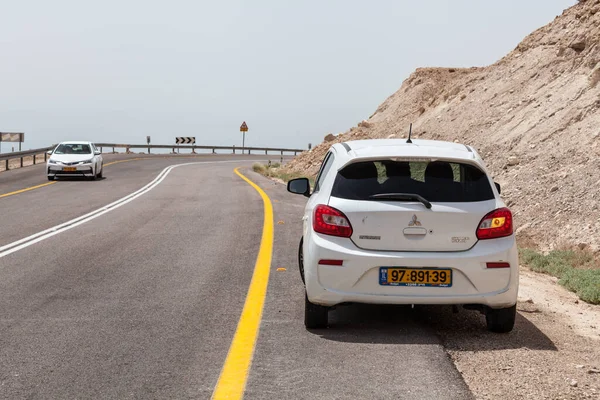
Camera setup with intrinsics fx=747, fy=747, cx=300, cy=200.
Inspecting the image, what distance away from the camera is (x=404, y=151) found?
256 inches

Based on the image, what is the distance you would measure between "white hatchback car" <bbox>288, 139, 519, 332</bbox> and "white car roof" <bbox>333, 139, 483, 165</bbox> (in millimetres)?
18

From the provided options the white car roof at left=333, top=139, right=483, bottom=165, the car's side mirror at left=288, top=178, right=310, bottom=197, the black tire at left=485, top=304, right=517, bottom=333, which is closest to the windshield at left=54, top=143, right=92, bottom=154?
the car's side mirror at left=288, top=178, right=310, bottom=197

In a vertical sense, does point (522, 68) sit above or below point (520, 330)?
above

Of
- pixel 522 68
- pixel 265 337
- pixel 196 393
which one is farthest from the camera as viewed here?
pixel 522 68

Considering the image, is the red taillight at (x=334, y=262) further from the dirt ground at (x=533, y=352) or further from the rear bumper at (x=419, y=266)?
the dirt ground at (x=533, y=352)

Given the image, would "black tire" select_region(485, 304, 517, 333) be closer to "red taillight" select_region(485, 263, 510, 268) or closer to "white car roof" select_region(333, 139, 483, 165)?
"red taillight" select_region(485, 263, 510, 268)

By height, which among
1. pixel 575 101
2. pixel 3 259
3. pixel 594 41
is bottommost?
pixel 3 259

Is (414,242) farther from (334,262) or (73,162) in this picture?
(73,162)

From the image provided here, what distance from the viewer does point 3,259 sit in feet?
33.6

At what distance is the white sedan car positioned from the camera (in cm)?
2952

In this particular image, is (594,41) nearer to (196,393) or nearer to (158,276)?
(158,276)

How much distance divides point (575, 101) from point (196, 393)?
627 inches

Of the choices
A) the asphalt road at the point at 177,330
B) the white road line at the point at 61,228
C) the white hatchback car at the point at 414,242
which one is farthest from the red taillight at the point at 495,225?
the white road line at the point at 61,228

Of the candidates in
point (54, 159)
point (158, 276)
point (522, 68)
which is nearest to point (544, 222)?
point (158, 276)
